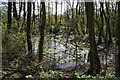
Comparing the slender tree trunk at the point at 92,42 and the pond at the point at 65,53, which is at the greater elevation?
the slender tree trunk at the point at 92,42

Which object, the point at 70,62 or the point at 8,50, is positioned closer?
the point at 8,50

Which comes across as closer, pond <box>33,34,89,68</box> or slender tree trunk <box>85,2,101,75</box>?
slender tree trunk <box>85,2,101,75</box>

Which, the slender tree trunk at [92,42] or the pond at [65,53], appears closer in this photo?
the slender tree trunk at [92,42]

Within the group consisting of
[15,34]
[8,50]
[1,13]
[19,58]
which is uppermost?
[1,13]

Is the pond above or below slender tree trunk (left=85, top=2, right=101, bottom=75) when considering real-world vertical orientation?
below

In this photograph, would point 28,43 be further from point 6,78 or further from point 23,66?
point 6,78

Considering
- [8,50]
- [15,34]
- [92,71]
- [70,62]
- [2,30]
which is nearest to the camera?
[2,30]

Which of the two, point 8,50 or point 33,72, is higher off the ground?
point 8,50

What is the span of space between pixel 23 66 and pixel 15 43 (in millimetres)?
1044

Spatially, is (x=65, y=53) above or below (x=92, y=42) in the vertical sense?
below

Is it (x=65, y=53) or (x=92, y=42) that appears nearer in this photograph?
(x=92, y=42)

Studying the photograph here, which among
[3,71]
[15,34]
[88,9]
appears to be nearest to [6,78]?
[3,71]

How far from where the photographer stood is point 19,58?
5988 mm

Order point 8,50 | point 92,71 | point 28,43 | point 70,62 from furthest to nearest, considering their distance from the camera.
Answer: point 70,62
point 28,43
point 92,71
point 8,50
